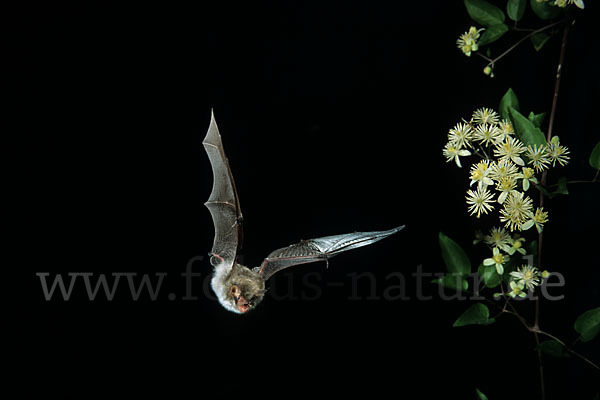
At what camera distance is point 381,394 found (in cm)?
160

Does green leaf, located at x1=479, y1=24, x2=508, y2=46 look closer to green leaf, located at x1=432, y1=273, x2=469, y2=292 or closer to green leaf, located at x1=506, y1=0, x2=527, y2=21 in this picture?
green leaf, located at x1=506, y1=0, x2=527, y2=21

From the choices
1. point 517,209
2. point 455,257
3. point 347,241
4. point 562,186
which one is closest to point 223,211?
point 347,241

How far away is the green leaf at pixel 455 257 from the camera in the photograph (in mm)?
1266

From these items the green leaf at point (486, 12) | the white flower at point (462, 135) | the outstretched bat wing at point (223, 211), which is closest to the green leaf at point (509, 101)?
the white flower at point (462, 135)

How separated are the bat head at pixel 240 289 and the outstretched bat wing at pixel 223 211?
0.13ft

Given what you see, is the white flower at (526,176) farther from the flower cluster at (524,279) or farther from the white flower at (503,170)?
the flower cluster at (524,279)

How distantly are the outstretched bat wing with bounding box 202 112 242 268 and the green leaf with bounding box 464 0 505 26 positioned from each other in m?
0.72

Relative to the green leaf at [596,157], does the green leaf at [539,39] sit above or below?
above

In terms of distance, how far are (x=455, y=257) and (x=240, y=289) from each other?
56 cm

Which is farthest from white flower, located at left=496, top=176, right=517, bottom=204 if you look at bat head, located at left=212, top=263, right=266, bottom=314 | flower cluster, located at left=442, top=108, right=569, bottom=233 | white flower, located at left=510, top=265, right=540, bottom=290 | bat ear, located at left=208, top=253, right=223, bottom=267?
bat ear, located at left=208, top=253, right=223, bottom=267

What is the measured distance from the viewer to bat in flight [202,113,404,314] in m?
1.21

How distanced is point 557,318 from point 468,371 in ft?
1.10

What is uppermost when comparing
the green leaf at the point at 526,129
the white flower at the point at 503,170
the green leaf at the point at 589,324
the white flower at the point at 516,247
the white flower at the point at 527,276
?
the green leaf at the point at 526,129

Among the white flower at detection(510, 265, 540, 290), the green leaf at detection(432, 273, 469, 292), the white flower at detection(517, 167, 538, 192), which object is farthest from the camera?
the green leaf at detection(432, 273, 469, 292)
